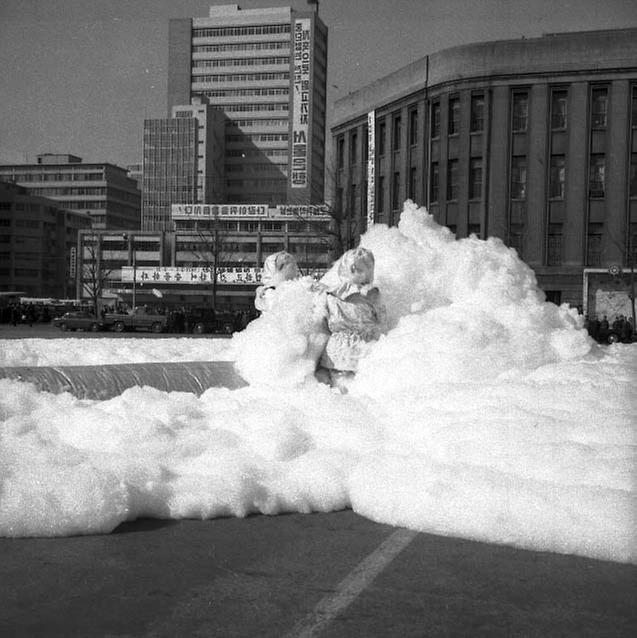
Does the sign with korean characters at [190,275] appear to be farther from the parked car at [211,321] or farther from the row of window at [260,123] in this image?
the row of window at [260,123]

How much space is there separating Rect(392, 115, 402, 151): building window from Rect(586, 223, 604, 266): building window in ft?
37.8

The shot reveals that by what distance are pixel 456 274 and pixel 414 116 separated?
39.1 meters

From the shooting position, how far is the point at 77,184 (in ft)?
453

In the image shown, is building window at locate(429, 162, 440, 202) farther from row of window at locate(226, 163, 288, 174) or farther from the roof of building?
row of window at locate(226, 163, 288, 174)

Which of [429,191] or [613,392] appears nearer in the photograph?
[613,392]

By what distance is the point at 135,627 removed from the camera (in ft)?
9.05

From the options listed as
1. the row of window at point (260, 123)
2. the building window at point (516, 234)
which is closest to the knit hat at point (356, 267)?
the building window at point (516, 234)

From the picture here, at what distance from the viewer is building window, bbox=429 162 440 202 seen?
4322 cm

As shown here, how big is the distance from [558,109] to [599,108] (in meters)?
1.92

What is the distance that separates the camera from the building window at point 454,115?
42375 mm

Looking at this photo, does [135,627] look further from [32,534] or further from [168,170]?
[168,170]

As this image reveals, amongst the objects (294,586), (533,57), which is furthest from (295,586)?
(533,57)

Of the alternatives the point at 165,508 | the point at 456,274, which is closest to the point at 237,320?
the point at 456,274

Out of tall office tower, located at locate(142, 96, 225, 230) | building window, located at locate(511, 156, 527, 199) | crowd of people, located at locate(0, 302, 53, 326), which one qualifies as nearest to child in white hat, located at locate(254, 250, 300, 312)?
building window, located at locate(511, 156, 527, 199)
